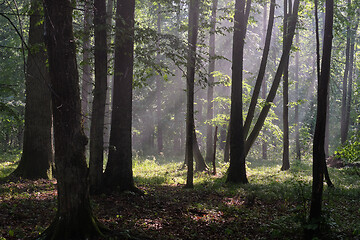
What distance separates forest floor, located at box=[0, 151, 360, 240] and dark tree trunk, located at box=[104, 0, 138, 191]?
0.66 meters

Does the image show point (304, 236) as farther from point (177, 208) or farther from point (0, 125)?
point (0, 125)

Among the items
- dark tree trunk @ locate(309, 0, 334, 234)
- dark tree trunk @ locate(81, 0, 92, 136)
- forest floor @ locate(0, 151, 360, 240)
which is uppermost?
dark tree trunk @ locate(81, 0, 92, 136)

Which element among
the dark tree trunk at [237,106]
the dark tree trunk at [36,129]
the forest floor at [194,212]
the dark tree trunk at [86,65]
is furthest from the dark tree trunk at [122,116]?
the dark tree trunk at [237,106]

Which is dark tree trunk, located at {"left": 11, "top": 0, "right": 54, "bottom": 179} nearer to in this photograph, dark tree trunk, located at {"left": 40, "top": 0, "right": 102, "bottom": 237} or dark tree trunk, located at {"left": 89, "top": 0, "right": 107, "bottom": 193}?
dark tree trunk, located at {"left": 89, "top": 0, "right": 107, "bottom": 193}

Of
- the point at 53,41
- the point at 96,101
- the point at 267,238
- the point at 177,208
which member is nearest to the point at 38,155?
the point at 96,101

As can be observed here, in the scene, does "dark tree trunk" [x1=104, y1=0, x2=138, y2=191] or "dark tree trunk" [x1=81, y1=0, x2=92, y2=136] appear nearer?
"dark tree trunk" [x1=81, y1=0, x2=92, y2=136]

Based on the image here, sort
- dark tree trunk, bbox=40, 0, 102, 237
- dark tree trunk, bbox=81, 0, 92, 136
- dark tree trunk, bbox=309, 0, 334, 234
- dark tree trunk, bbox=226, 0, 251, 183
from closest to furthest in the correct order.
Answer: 1. dark tree trunk, bbox=40, 0, 102, 237
2. dark tree trunk, bbox=309, 0, 334, 234
3. dark tree trunk, bbox=81, 0, 92, 136
4. dark tree trunk, bbox=226, 0, 251, 183

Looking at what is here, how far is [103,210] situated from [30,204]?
5.98 ft

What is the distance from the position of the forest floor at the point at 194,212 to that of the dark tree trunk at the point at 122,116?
25.8 inches

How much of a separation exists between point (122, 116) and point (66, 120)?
4596 mm

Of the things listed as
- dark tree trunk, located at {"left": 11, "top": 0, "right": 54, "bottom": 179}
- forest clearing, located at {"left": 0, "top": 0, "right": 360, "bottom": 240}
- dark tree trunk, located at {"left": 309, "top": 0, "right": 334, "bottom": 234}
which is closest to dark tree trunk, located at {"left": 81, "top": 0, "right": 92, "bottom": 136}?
forest clearing, located at {"left": 0, "top": 0, "right": 360, "bottom": 240}

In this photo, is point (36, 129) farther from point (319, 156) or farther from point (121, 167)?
point (319, 156)

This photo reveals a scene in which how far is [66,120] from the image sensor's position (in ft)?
16.9

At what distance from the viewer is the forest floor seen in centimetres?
664
